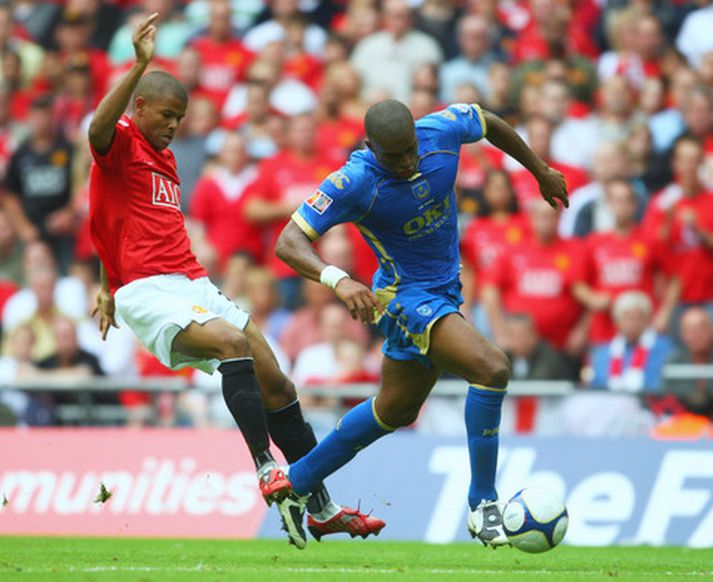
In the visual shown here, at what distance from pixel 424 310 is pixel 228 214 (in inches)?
275

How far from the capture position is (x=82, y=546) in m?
11.0

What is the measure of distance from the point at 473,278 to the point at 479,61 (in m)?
3.06

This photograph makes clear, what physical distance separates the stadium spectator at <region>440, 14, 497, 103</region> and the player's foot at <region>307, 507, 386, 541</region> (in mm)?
7605

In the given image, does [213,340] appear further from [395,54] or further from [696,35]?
[696,35]

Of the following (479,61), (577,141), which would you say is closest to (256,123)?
(479,61)

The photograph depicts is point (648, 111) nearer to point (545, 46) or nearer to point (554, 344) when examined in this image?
point (545, 46)

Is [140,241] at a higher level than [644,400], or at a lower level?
higher

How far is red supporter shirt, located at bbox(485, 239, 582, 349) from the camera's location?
1416 cm

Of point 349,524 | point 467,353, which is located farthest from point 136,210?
point 349,524

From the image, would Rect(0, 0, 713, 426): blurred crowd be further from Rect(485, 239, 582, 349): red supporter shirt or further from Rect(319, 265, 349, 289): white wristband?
Rect(319, 265, 349, 289): white wristband

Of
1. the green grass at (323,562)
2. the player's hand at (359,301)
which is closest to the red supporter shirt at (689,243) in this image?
the green grass at (323,562)

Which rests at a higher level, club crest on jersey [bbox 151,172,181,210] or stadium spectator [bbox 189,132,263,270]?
club crest on jersey [bbox 151,172,181,210]

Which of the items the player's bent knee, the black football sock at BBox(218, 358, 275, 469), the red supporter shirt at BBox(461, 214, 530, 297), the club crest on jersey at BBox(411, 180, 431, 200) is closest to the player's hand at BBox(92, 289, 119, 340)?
the player's bent knee

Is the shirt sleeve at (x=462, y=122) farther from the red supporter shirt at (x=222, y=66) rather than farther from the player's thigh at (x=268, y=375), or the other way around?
the red supporter shirt at (x=222, y=66)
